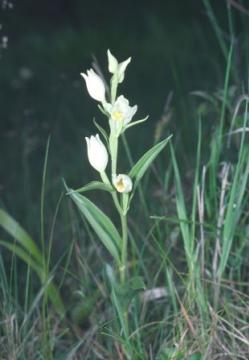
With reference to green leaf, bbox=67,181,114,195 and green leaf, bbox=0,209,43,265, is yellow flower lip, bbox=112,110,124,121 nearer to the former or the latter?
green leaf, bbox=67,181,114,195

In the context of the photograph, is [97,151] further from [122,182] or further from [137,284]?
[137,284]

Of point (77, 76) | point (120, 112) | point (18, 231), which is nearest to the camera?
point (120, 112)

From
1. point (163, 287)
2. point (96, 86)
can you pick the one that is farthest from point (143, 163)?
point (163, 287)

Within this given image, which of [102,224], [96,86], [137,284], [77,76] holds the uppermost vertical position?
[96,86]

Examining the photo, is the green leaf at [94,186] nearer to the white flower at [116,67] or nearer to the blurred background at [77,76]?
the white flower at [116,67]

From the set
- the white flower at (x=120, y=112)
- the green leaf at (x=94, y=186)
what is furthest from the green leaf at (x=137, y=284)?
the white flower at (x=120, y=112)

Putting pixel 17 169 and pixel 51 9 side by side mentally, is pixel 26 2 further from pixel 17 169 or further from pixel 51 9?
pixel 17 169

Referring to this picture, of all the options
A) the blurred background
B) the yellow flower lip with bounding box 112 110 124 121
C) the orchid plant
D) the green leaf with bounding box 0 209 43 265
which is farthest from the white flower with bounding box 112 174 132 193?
the blurred background
